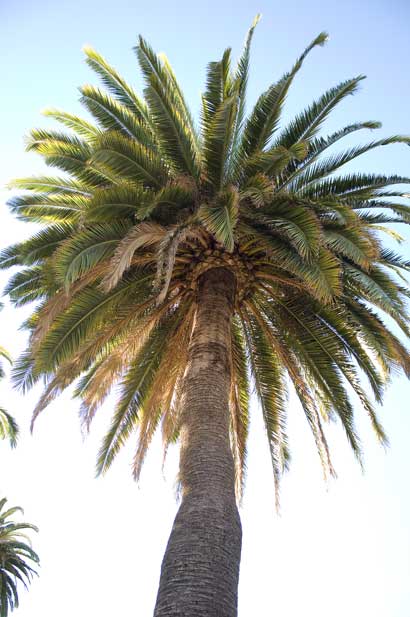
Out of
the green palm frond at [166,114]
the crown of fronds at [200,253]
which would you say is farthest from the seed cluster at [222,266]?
the green palm frond at [166,114]

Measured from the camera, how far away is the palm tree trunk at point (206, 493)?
17.2 ft

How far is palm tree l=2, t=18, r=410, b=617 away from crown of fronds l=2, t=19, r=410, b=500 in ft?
0.10

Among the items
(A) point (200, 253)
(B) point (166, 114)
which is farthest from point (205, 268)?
(B) point (166, 114)

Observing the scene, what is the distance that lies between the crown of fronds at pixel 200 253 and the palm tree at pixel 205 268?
0.10ft

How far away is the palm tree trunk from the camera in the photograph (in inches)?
207

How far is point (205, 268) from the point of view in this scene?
31.3 feet

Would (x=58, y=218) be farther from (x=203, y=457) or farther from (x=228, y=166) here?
(x=203, y=457)

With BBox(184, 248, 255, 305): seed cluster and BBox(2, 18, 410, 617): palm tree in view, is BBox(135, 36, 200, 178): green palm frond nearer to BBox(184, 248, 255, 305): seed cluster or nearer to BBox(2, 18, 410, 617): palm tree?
BBox(2, 18, 410, 617): palm tree

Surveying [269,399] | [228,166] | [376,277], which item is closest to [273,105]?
[228,166]

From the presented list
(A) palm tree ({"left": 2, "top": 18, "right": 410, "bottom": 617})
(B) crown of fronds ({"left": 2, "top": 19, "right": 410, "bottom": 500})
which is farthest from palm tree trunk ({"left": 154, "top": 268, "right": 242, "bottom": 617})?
(B) crown of fronds ({"left": 2, "top": 19, "right": 410, "bottom": 500})

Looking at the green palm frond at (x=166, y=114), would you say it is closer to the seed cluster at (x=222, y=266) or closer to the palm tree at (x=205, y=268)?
the palm tree at (x=205, y=268)

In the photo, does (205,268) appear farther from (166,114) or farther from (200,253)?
(166,114)

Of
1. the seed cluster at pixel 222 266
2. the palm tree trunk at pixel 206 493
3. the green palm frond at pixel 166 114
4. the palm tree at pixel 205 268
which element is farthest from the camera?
the seed cluster at pixel 222 266

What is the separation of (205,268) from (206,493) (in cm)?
432
